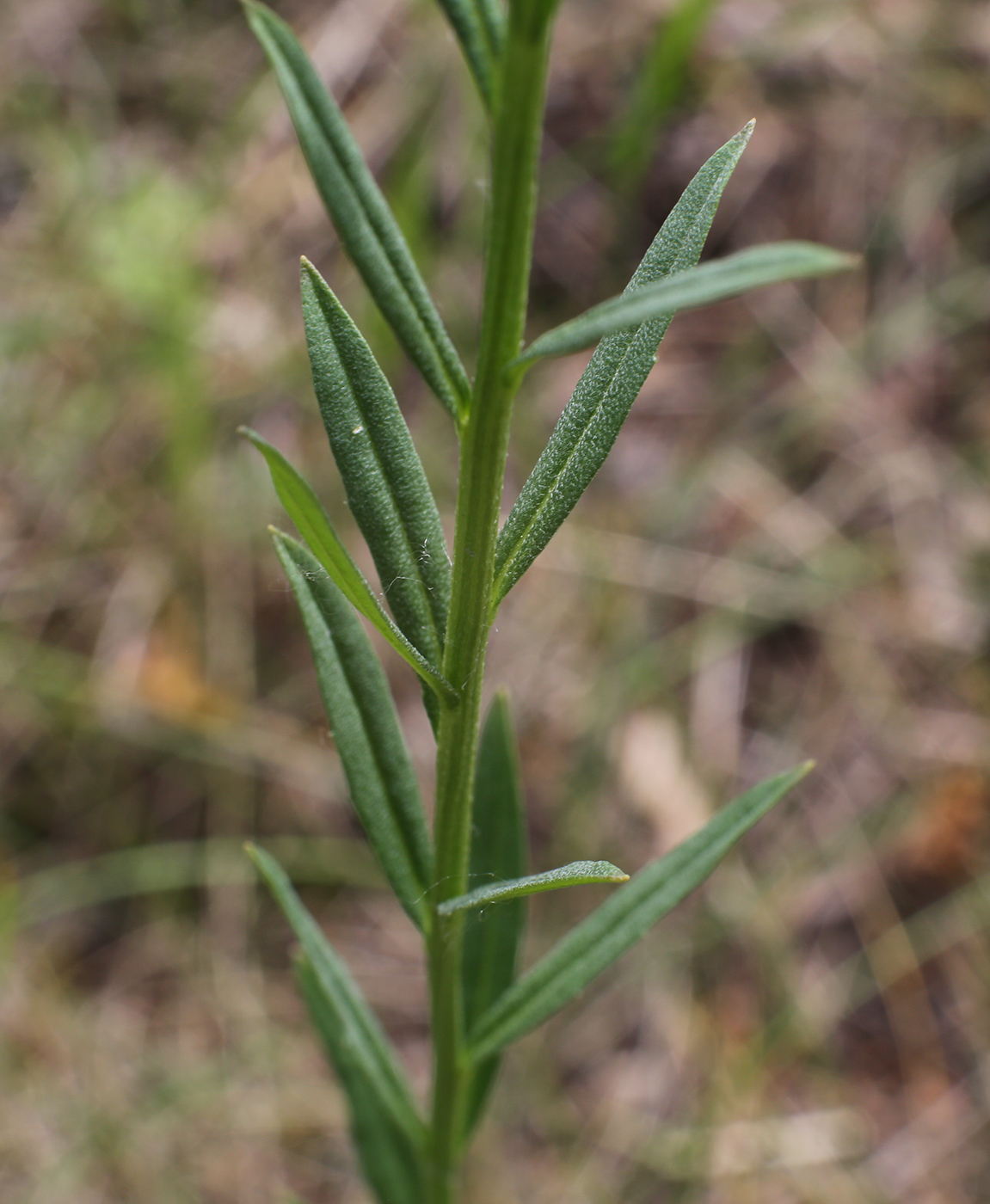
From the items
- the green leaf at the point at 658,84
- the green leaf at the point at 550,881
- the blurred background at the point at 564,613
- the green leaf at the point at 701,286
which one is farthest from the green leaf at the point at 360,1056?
the green leaf at the point at 658,84

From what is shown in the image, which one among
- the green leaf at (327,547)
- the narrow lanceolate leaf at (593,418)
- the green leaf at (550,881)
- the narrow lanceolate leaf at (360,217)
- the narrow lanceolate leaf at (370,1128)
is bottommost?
the narrow lanceolate leaf at (370,1128)

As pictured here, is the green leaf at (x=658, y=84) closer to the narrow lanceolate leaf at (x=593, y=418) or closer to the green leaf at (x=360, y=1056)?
the narrow lanceolate leaf at (x=593, y=418)

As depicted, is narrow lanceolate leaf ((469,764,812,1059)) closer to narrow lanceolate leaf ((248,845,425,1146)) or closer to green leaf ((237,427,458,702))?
narrow lanceolate leaf ((248,845,425,1146))

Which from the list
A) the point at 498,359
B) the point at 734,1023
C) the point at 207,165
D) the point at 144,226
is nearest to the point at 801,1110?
the point at 734,1023

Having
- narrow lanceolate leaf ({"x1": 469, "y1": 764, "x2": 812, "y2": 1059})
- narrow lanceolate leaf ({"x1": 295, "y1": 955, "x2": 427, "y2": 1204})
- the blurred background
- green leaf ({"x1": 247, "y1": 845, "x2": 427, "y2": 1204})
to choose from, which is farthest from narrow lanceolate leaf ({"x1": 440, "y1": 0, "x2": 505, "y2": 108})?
the blurred background

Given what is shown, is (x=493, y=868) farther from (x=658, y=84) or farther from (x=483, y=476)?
(x=658, y=84)
